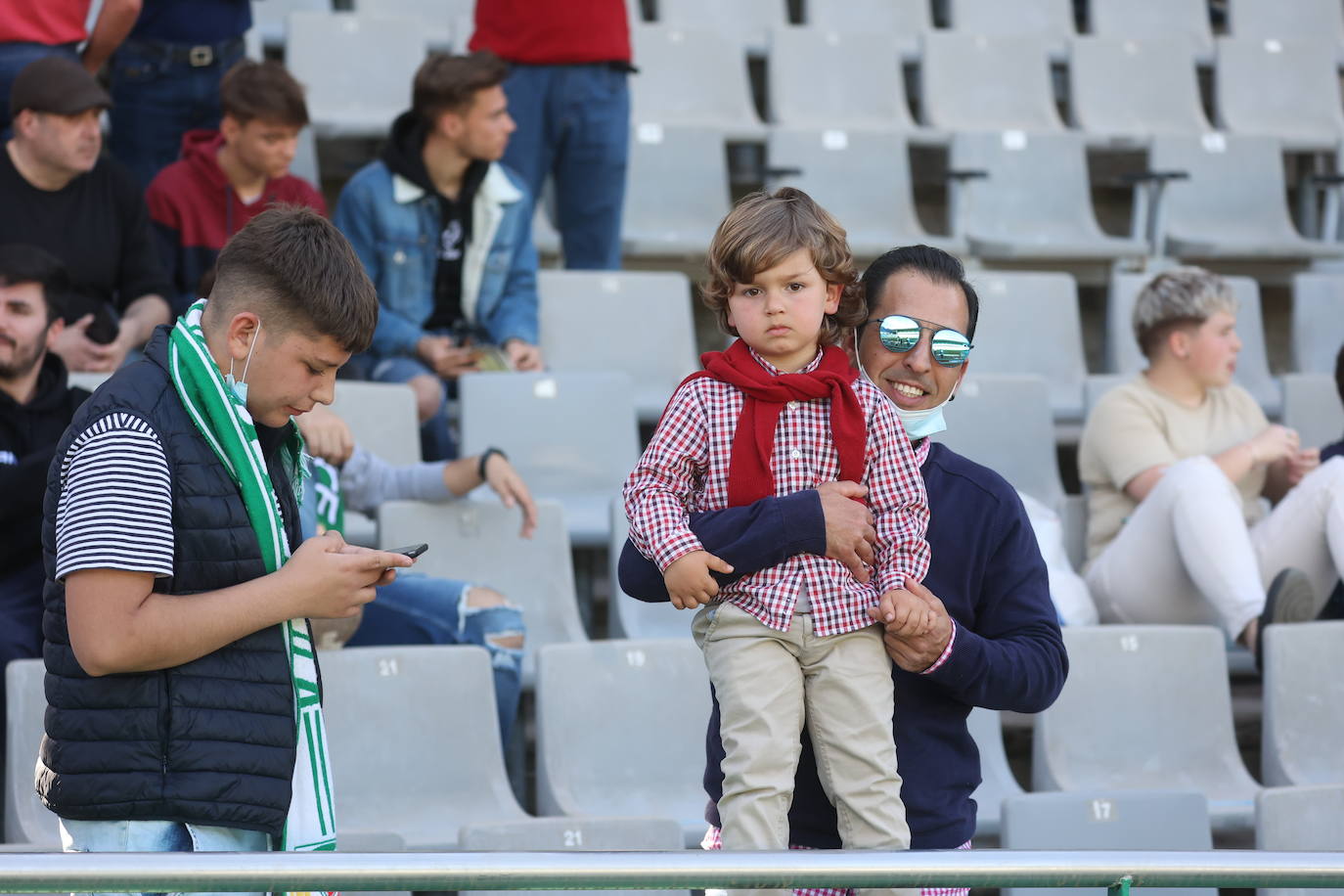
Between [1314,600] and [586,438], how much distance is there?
1728mm

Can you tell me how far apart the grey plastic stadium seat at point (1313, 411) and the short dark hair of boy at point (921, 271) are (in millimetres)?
2807

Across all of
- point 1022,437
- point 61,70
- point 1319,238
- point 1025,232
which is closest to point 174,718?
point 61,70

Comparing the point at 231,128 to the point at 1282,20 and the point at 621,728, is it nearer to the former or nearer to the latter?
the point at 621,728

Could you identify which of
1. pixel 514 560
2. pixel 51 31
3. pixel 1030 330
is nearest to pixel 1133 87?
pixel 1030 330

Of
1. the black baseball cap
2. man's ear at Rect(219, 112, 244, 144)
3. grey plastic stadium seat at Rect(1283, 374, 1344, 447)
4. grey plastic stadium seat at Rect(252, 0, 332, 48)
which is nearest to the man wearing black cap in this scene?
the black baseball cap

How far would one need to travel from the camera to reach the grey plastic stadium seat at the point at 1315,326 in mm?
5078

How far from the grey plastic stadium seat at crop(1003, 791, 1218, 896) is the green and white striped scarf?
1.36 meters

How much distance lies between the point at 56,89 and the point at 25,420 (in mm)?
1017

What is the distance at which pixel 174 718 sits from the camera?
154cm

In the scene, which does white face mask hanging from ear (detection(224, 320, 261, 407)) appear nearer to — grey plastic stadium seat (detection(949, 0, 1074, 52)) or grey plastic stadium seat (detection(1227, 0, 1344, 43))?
grey plastic stadium seat (detection(949, 0, 1074, 52))

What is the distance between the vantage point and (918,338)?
186 cm

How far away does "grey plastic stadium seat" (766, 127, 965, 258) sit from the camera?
17.8ft

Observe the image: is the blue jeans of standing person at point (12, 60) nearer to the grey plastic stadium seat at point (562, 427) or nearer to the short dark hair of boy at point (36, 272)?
the short dark hair of boy at point (36, 272)

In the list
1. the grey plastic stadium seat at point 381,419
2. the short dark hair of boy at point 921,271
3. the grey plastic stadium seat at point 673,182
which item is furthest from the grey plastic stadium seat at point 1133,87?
the short dark hair of boy at point 921,271
